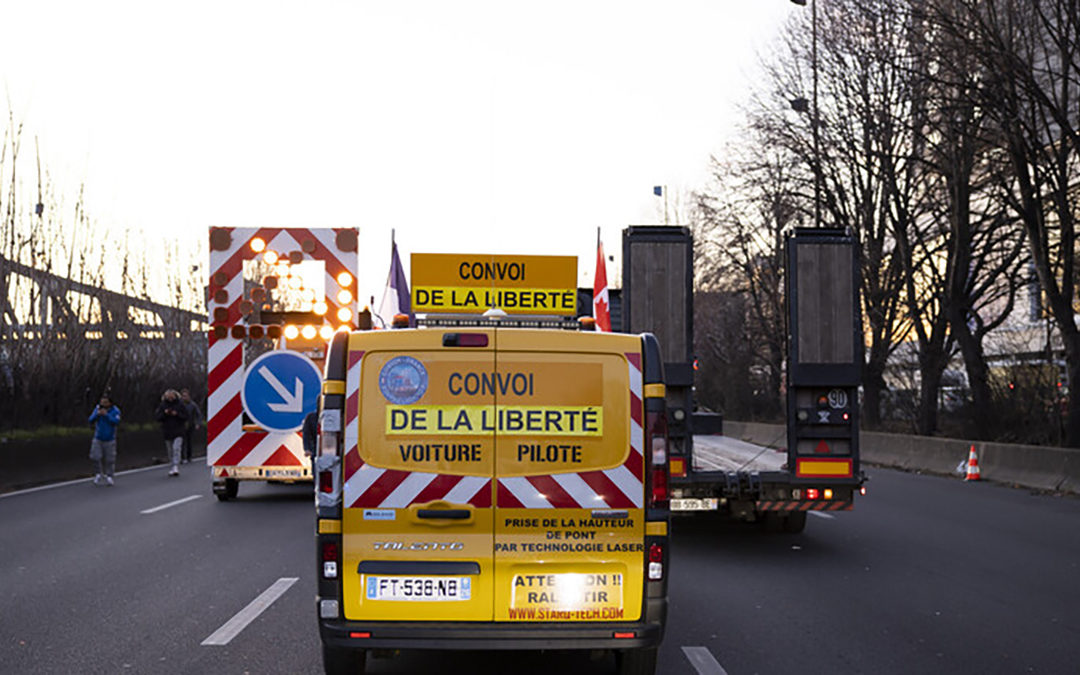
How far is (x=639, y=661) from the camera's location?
233 inches

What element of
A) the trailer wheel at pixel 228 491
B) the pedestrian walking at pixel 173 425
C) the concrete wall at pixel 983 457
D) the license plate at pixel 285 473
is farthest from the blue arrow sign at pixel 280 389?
the pedestrian walking at pixel 173 425

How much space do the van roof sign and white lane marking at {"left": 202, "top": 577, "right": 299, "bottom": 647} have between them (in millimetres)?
2461

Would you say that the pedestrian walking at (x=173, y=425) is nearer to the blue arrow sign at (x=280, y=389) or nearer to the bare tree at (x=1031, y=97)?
the blue arrow sign at (x=280, y=389)

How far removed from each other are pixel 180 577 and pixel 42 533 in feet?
13.9

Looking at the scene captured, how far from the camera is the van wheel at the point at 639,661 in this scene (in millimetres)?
5895

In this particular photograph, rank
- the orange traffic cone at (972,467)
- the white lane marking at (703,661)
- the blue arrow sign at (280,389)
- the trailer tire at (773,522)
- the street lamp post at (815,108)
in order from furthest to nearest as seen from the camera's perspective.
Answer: the street lamp post at (815,108), the orange traffic cone at (972,467), the blue arrow sign at (280,389), the trailer tire at (773,522), the white lane marking at (703,661)

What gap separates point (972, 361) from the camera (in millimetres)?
25906

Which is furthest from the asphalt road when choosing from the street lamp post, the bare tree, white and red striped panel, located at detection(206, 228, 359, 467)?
the street lamp post

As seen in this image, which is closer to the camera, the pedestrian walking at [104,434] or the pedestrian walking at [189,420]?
the pedestrian walking at [104,434]

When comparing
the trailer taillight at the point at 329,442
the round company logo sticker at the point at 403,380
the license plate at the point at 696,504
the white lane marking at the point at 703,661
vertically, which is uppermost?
the round company logo sticker at the point at 403,380

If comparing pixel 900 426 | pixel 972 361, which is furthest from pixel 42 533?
pixel 900 426

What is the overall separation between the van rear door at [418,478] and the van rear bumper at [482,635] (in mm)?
49

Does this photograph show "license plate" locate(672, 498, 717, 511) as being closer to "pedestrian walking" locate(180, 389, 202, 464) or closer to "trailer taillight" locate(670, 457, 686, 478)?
"trailer taillight" locate(670, 457, 686, 478)

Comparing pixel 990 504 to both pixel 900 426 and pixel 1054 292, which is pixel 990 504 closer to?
pixel 1054 292
